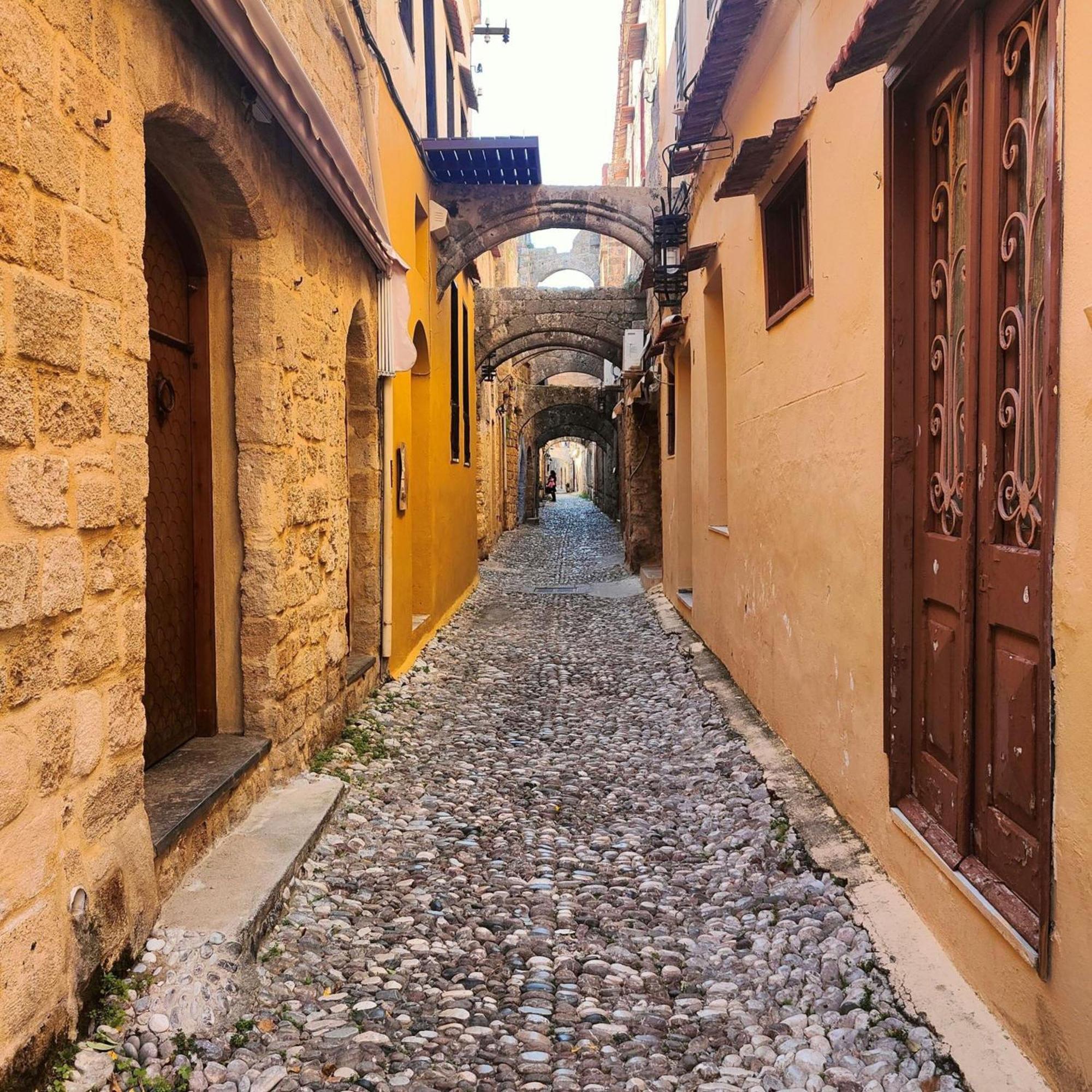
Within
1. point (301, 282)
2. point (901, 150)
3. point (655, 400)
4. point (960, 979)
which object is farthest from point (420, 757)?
point (655, 400)

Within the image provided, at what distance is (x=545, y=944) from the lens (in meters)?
2.98

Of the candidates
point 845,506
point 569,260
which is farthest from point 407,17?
point 569,260

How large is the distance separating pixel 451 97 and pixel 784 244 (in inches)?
305

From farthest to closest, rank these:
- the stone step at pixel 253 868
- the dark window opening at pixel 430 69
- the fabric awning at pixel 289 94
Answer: the dark window opening at pixel 430 69 → the fabric awning at pixel 289 94 → the stone step at pixel 253 868

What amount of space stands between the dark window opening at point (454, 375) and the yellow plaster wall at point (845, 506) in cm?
452

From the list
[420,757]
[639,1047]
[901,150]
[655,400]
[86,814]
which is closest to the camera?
[86,814]

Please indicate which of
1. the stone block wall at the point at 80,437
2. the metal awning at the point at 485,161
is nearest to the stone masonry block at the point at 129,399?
the stone block wall at the point at 80,437

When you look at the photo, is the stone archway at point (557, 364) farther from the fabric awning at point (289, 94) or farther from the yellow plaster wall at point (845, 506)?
the fabric awning at point (289, 94)

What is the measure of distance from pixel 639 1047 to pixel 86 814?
4.79ft

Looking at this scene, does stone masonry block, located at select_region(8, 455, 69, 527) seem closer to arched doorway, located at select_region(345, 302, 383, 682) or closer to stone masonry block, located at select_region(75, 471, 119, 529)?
stone masonry block, located at select_region(75, 471, 119, 529)

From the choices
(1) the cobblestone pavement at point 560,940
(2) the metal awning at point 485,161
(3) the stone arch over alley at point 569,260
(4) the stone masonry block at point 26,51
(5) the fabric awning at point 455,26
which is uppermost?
(3) the stone arch over alley at point 569,260

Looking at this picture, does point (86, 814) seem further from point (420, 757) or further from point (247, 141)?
point (420, 757)

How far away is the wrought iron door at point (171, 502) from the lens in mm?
3463

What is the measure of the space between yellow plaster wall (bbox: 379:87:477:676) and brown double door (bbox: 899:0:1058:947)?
442 centimetres
